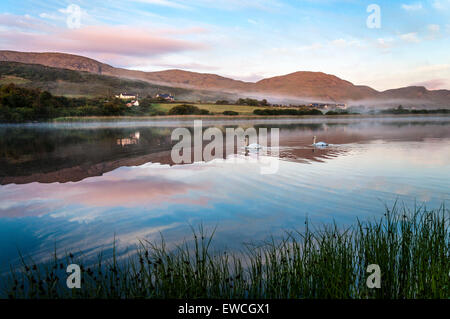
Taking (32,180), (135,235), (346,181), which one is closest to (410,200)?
(346,181)

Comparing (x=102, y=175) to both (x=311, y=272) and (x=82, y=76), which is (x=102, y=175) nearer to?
(x=311, y=272)

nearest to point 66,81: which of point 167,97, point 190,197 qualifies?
point 167,97

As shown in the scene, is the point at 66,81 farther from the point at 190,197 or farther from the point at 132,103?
the point at 190,197

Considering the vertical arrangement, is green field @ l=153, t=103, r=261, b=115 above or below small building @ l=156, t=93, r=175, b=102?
below

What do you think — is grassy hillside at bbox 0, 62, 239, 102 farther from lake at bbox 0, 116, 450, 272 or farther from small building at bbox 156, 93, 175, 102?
lake at bbox 0, 116, 450, 272

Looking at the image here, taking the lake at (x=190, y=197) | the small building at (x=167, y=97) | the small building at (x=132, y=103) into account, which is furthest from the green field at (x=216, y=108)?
the lake at (x=190, y=197)

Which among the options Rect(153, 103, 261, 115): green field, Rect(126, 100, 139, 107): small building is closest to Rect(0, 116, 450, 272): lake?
Rect(153, 103, 261, 115): green field

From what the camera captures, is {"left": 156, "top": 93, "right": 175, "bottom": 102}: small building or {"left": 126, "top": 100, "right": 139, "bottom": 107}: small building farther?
{"left": 156, "top": 93, "right": 175, "bottom": 102}: small building

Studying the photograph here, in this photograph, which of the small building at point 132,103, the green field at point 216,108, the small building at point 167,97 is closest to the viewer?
the green field at point 216,108

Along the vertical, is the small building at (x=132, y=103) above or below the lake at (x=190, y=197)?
above

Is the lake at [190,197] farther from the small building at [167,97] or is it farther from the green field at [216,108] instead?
the small building at [167,97]

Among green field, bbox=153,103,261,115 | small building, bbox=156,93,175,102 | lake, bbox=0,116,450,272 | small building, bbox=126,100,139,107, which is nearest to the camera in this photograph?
lake, bbox=0,116,450,272

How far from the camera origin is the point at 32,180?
13.5 m

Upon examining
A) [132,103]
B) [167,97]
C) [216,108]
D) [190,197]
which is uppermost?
[167,97]
